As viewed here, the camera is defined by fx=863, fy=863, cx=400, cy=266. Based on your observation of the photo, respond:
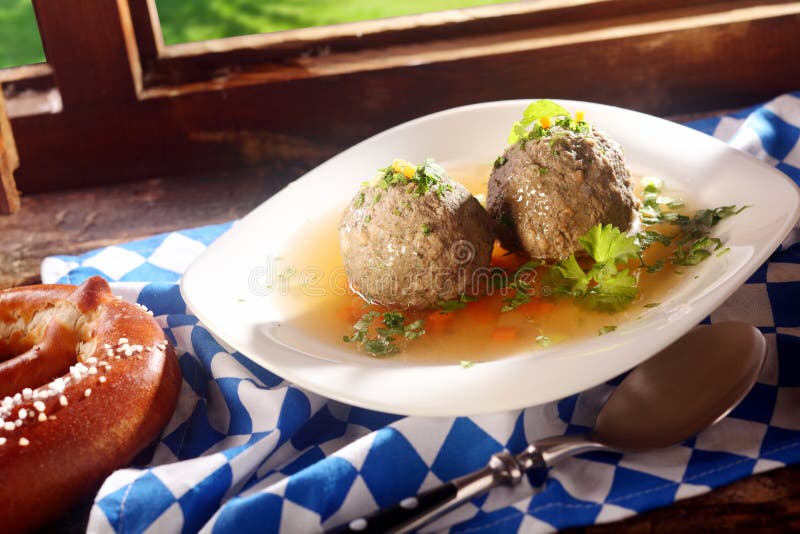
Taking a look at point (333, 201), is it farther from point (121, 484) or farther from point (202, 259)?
point (121, 484)

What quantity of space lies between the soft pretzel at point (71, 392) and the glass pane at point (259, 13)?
2.01m

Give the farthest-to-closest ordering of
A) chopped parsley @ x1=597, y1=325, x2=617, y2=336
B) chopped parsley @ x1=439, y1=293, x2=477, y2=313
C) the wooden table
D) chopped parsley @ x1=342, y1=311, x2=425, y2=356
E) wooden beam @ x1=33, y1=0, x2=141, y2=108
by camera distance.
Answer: wooden beam @ x1=33, y1=0, x2=141, y2=108 < the wooden table < chopped parsley @ x1=439, y1=293, x2=477, y2=313 < chopped parsley @ x1=342, y1=311, x2=425, y2=356 < chopped parsley @ x1=597, y1=325, x2=617, y2=336

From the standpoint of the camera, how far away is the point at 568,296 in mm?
1983

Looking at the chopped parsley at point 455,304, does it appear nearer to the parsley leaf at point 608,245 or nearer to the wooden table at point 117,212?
the parsley leaf at point 608,245

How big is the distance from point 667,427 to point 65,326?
1.37 meters

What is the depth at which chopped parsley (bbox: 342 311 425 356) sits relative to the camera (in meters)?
1.90

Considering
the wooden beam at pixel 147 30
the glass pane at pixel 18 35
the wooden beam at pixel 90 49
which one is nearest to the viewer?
the wooden beam at pixel 90 49

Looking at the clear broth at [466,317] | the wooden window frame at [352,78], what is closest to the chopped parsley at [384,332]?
the clear broth at [466,317]

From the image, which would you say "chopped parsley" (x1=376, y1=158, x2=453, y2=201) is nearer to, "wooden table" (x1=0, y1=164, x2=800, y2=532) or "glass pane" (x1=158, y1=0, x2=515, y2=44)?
"wooden table" (x1=0, y1=164, x2=800, y2=532)

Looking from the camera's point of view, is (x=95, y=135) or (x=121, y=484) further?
(x=95, y=135)

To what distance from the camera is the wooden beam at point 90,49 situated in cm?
286

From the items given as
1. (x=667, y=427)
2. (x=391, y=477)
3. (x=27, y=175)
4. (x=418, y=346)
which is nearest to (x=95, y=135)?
(x=27, y=175)

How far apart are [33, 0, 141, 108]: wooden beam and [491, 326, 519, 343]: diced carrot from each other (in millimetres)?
1728

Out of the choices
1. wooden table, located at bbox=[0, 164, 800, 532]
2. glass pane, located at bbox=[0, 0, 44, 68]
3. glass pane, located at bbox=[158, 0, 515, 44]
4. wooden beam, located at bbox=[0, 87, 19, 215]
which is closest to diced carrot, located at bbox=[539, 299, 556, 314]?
wooden table, located at bbox=[0, 164, 800, 532]
